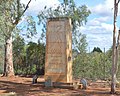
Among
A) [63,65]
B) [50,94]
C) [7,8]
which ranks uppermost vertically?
[7,8]

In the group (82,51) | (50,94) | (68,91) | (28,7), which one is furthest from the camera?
(82,51)

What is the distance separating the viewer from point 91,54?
70.9 ft

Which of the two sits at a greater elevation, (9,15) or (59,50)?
(9,15)

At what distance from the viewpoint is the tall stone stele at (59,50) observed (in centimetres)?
1636

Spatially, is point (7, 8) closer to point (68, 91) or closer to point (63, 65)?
point (63, 65)

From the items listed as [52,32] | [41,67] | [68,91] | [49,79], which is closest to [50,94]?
[68,91]

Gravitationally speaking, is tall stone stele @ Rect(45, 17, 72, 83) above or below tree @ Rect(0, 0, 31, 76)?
below

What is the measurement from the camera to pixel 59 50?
53.9 feet

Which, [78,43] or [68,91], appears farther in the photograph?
[78,43]

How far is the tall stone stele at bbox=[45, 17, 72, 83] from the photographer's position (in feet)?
53.7

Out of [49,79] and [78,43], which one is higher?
[78,43]

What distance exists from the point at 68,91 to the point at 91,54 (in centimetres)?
686

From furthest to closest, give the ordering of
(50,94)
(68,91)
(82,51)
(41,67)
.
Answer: (41,67)
(82,51)
(68,91)
(50,94)

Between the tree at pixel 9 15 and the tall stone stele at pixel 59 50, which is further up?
the tree at pixel 9 15
